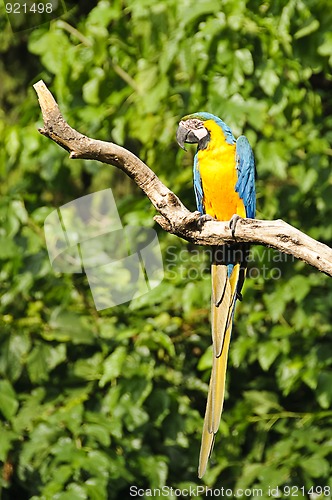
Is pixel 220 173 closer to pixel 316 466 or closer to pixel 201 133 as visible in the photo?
pixel 201 133

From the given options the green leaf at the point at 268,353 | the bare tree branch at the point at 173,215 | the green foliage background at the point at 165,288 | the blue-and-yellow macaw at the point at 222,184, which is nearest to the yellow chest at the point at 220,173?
the blue-and-yellow macaw at the point at 222,184

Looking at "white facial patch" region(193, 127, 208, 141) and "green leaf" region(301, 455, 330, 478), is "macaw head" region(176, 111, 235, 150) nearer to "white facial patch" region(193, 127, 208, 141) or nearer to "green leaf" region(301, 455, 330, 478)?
"white facial patch" region(193, 127, 208, 141)

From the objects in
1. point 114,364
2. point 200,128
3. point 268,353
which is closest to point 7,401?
point 114,364

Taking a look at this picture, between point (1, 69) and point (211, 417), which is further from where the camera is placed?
point (1, 69)

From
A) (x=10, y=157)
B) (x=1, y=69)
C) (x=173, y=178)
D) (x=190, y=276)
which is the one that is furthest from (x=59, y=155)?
(x=1, y=69)

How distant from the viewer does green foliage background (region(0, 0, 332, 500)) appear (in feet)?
9.30

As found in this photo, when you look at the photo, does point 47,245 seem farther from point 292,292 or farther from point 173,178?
point 292,292

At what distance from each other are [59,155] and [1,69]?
1305 mm

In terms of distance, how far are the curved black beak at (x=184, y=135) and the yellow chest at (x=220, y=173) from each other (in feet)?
0.17

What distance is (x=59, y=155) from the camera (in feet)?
10.1

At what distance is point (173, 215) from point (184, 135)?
492mm

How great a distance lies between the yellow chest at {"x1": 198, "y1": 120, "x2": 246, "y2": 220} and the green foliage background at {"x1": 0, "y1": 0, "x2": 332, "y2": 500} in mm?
236

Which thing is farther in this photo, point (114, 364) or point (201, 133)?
point (114, 364)

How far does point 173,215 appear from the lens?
206 centimetres
